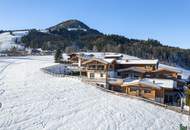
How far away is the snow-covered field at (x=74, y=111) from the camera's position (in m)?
28.3

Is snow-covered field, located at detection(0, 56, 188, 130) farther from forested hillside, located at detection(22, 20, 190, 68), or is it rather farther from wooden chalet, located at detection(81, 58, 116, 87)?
forested hillside, located at detection(22, 20, 190, 68)

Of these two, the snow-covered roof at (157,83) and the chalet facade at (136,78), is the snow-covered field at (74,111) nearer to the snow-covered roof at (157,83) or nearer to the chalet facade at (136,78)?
the chalet facade at (136,78)

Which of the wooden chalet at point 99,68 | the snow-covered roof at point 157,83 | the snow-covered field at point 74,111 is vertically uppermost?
the wooden chalet at point 99,68

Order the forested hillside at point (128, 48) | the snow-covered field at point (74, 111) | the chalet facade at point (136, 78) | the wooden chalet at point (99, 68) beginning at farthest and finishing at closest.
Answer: the forested hillside at point (128, 48)
the wooden chalet at point (99, 68)
the chalet facade at point (136, 78)
the snow-covered field at point (74, 111)

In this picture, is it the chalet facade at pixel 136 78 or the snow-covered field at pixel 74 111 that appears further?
the chalet facade at pixel 136 78

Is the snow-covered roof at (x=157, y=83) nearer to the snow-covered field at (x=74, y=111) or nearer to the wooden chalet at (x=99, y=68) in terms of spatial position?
the snow-covered field at (x=74, y=111)

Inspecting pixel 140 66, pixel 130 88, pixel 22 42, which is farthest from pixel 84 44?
Result: pixel 130 88

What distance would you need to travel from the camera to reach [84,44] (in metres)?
161

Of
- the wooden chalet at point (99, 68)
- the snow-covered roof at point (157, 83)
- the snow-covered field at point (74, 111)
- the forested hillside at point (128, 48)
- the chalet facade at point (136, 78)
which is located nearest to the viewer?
the snow-covered field at point (74, 111)

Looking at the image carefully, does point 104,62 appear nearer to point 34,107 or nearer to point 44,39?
point 34,107

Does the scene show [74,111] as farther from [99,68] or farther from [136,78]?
[136,78]

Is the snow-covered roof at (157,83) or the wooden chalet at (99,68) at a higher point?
the wooden chalet at (99,68)

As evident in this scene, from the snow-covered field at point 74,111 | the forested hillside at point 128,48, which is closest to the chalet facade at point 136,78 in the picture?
the snow-covered field at point 74,111

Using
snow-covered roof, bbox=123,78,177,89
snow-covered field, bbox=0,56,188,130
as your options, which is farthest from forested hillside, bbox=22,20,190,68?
snow-covered field, bbox=0,56,188,130
